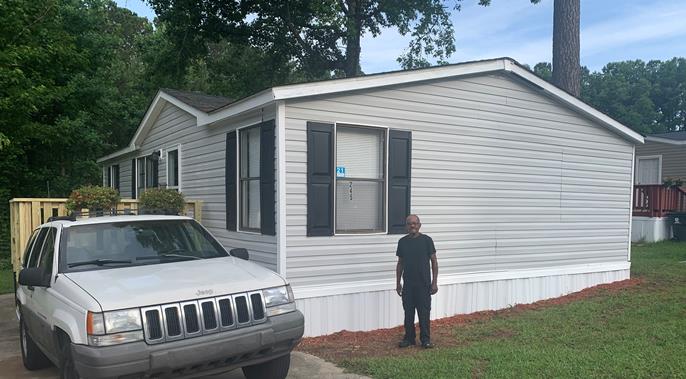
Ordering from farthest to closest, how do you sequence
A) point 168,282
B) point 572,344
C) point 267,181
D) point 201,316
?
point 267,181
point 572,344
point 168,282
point 201,316

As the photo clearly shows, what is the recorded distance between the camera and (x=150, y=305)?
160 inches

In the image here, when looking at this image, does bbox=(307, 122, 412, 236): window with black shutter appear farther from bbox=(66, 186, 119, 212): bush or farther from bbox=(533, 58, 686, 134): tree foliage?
bbox=(533, 58, 686, 134): tree foliage

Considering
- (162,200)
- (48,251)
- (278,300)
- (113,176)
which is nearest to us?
(278,300)

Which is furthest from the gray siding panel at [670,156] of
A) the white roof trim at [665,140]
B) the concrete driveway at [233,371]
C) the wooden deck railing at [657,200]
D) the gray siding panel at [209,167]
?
the concrete driveway at [233,371]

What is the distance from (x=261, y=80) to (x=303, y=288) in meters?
16.6

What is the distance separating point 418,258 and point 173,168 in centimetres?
670

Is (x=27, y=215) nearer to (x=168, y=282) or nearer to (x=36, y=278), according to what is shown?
(x=36, y=278)

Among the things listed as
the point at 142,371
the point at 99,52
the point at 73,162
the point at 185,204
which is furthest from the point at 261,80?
the point at 142,371

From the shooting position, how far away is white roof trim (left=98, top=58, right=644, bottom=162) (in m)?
6.99

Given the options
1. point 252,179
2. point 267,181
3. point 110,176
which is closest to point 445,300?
point 267,181

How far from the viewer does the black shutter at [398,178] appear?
784cm

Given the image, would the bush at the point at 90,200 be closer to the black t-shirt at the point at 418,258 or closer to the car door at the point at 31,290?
the car door at the point at 31,290

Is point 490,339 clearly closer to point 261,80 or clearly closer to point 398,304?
point 398,304

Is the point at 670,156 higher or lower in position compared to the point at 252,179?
higher
